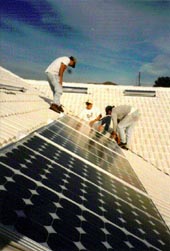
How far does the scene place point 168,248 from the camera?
383cm

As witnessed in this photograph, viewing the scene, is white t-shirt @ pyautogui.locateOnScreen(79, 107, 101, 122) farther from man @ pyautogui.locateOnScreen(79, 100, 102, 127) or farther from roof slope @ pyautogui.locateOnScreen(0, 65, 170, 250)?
roof slope @ pyautogui.locateOnScreen(0, 65, 170, 250)

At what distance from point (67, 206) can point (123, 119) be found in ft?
28.0

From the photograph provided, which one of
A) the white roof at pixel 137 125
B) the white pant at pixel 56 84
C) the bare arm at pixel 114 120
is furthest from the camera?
the bare arm at pixel 114 120

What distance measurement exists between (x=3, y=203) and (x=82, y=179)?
82.8 inches

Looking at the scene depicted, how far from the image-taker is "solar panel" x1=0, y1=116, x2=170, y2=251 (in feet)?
8.42

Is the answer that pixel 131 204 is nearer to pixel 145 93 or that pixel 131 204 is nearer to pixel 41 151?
pixel 41 151

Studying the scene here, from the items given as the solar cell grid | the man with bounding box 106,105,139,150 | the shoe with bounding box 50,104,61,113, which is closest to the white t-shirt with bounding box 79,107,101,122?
the man with bounding box 106,105,139,150

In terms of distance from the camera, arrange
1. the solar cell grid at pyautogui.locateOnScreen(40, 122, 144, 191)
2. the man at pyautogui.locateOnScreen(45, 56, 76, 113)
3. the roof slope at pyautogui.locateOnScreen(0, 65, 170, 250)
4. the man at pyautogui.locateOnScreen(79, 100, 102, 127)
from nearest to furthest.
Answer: the solar cell grid at pyautogui.locateOnScreen(40, 122, 144, 191)
the roof slope at pyautogui.locateOnScreen(0, 65, 170, 250)
the man at pyautogui.locateOnScreen(45, 56, 76, 113)
the man at pyautogui.locateOnScreen(79, 100, 102, 127)

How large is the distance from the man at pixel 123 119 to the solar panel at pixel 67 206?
596 centimetres

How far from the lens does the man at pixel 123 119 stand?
1151 centimetres

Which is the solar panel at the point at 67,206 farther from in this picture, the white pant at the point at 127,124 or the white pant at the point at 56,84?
the white pant at the point at 127,124

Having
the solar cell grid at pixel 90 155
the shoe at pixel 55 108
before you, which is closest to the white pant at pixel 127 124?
the shoe at pixel 55 108

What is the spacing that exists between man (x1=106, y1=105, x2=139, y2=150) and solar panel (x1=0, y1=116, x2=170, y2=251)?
596 centimetres

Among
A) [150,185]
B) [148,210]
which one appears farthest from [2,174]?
[150,185]
